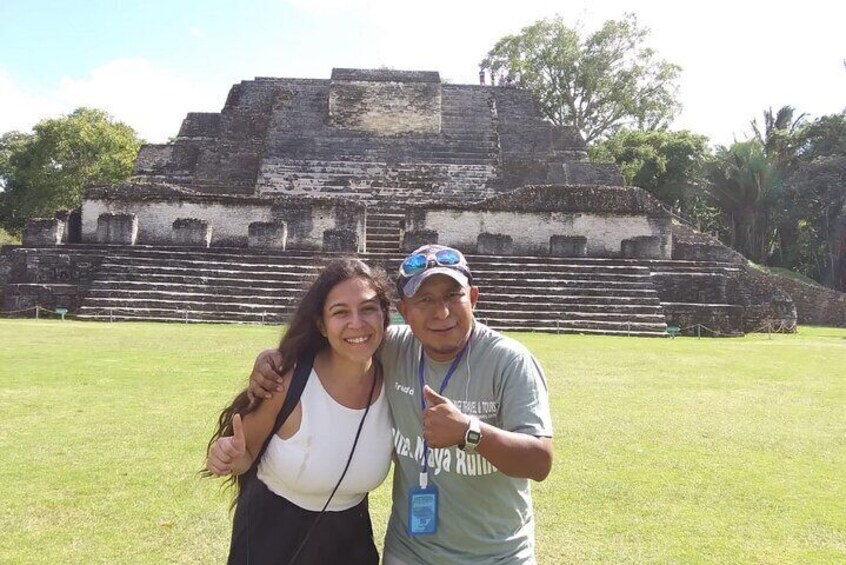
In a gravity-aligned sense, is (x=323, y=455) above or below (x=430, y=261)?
below

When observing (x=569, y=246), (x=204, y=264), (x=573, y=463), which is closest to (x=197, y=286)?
(x=204, y=264)

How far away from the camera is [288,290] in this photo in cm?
1220

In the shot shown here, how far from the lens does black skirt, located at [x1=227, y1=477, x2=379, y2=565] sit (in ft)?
6.21

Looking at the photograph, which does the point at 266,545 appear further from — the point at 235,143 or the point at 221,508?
the point at 235,143

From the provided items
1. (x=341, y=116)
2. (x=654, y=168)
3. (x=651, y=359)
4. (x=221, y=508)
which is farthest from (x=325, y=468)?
(x=654, y=168)

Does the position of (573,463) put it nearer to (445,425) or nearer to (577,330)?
(445,425)

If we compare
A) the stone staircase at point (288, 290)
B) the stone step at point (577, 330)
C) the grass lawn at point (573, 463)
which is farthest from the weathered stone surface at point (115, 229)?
the stone step at point (577, 330)

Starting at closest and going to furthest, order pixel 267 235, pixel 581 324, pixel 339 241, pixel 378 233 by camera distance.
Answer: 1. pixel 581 324
2. pixel 339 241
3. pixel 267 235
4. pixel 378 233

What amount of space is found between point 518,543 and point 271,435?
724mm

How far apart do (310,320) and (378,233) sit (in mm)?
13441

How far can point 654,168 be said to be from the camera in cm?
3117

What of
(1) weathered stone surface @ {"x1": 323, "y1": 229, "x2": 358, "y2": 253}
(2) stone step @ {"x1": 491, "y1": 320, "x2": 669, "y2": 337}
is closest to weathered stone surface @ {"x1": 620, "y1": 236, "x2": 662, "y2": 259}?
(2) stone step @ {"x1": 491, "y1": 320, "x2": 669, "y2": 337}

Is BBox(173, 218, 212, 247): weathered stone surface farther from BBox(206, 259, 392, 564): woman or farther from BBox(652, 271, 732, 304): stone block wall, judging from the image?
BBox(206, 259, 392, 564): woman

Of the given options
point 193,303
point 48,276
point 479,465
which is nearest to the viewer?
point 479,465
